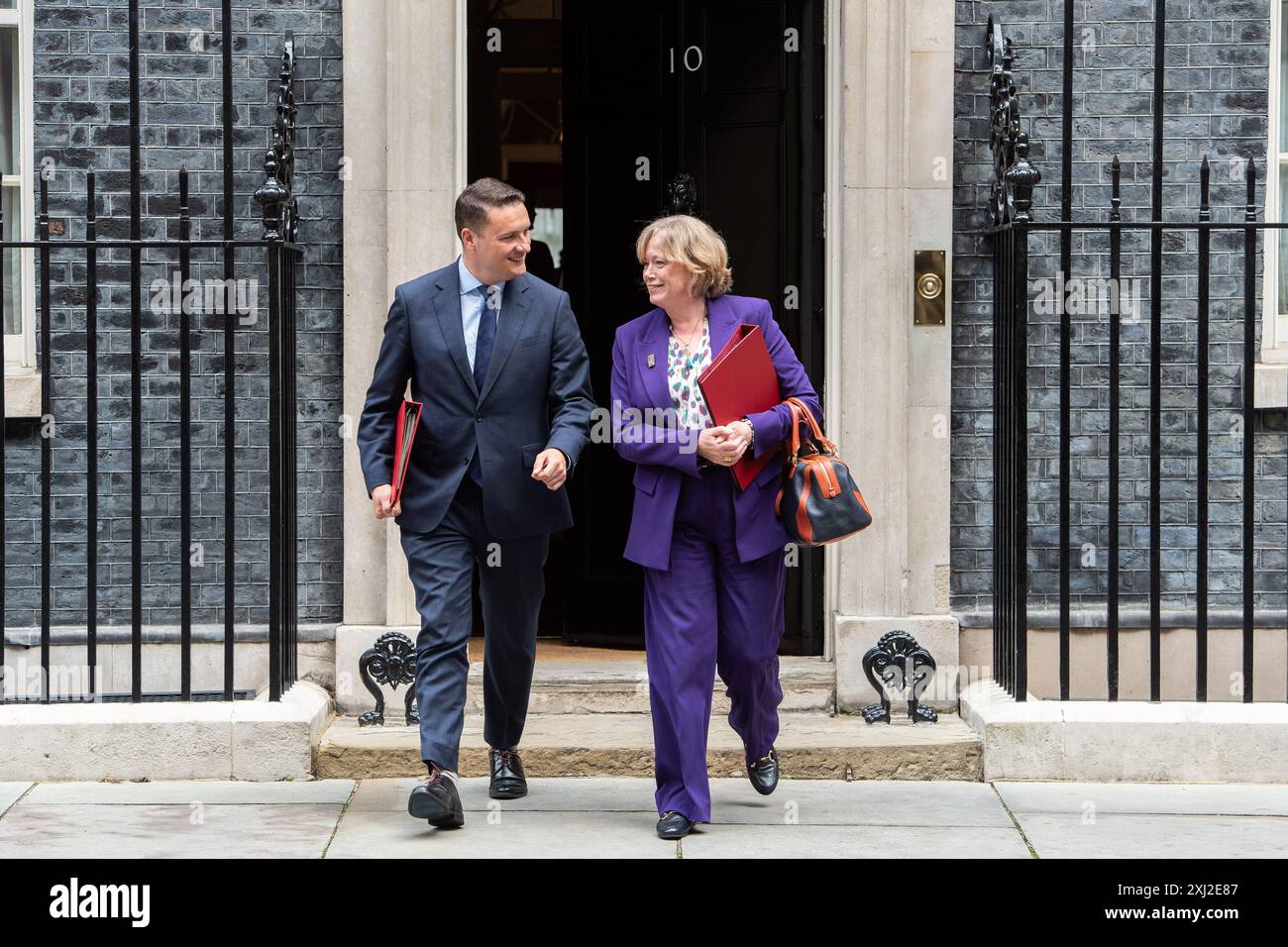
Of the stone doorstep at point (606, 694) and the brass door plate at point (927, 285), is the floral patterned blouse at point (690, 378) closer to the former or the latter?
the brass door plate at point (927, 285)

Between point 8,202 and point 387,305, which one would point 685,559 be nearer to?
point 387,305

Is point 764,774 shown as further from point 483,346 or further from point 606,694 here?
point 483,346

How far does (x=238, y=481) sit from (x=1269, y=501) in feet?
14.1

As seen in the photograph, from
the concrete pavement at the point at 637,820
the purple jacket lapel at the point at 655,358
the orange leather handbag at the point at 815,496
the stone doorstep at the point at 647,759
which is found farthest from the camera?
the stone doorstep at the point at 647,759

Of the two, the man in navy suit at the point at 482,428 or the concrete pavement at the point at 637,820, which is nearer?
the concrete pavement at the point at 637,820

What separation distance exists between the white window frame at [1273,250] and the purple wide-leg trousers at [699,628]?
294cm

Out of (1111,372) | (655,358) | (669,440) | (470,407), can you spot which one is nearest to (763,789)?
(669,440)

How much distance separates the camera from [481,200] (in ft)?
18.0

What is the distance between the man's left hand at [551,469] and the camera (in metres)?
5.32

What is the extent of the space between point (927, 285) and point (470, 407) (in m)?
2.27

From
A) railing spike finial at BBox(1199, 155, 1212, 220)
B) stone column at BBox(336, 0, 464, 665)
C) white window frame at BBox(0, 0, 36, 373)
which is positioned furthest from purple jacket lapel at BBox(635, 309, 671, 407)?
white window frame at BBox(0, 0, 36, 373)

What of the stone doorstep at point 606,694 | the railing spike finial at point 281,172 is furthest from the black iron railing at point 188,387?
the stone doorstep at point 606,694

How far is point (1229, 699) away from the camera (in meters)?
7.18

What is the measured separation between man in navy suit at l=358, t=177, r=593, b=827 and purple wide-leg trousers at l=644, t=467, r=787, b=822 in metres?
0.44
